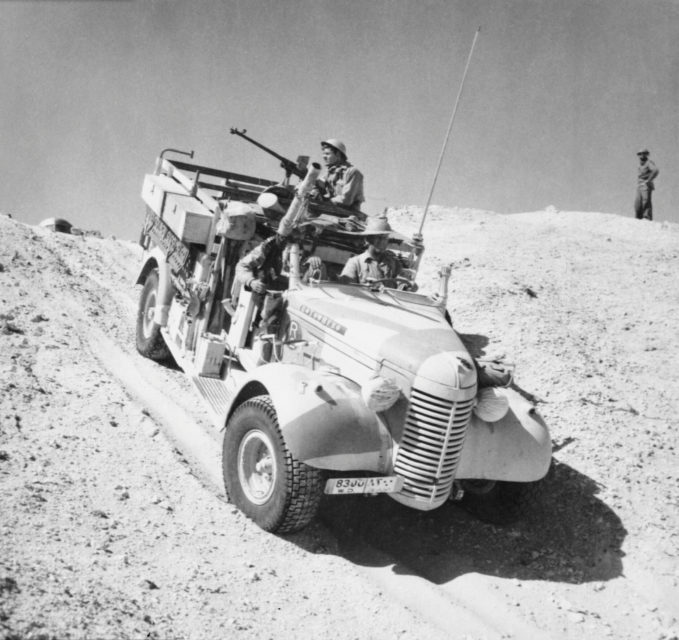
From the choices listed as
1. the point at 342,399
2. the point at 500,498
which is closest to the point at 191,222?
the point at 342,399

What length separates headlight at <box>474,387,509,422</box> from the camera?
4.63 m

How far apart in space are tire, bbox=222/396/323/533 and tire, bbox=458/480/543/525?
1.54 metres

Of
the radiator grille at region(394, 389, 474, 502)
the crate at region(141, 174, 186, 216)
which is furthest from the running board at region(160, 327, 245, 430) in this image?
the crate at region(141, 174, 186, 216)

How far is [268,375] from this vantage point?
4.66 meters

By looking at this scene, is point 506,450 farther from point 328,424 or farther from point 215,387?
point 215,387

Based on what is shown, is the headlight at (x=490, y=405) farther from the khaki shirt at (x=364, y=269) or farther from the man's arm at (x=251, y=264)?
the man's arm at (x=251, y=264)

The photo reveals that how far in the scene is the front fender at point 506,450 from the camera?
4711 mm

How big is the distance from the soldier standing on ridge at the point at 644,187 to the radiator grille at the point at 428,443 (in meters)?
13.5

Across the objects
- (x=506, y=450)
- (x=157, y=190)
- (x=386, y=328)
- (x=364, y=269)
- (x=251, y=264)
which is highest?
(x=157, y=190)

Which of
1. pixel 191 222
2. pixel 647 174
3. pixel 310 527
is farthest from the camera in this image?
pixel 647 174

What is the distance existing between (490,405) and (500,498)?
3.65 ft

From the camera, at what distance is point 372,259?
6395 millimetres

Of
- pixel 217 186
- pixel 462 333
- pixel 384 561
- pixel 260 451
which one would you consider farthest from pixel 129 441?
pixel 462 333

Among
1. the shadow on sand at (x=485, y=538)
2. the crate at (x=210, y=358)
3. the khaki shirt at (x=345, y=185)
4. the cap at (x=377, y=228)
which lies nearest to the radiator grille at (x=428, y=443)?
the shadow on sand at (x=485, y=538)
